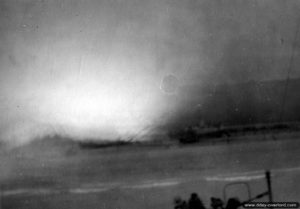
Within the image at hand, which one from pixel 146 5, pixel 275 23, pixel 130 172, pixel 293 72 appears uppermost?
pixel 146 5

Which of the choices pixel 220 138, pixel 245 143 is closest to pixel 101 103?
pixel 220 138

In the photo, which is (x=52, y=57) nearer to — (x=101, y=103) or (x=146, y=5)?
(x=101, y=103)

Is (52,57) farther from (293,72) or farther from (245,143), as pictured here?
(293,72)

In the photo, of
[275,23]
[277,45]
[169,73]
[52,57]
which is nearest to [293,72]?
[277,45]

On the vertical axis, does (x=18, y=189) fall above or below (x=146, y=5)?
below

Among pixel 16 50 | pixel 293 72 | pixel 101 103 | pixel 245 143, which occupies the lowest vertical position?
pixel 245 143

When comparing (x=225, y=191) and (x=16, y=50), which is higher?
(x=16, y=50)
